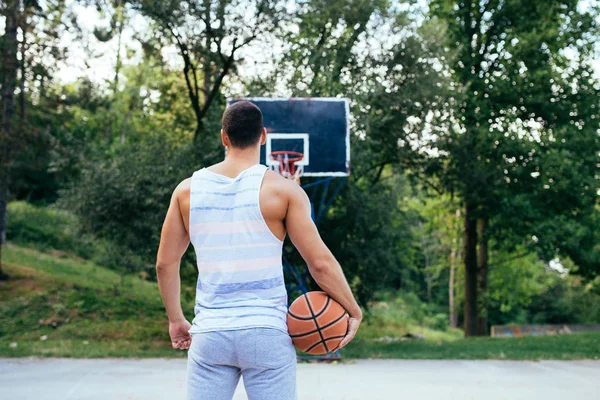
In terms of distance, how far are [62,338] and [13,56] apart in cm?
671

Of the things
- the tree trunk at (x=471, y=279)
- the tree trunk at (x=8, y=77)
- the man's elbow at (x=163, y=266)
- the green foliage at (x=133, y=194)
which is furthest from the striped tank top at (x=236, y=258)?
the tree trunk at (x=471, y=279)

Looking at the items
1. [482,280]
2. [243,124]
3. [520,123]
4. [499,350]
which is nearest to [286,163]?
[499,350]

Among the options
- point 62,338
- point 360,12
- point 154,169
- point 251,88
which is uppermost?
point 360,12

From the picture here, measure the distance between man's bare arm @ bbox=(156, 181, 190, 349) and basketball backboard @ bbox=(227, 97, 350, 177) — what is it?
9.14 meters

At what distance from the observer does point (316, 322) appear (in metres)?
2.99

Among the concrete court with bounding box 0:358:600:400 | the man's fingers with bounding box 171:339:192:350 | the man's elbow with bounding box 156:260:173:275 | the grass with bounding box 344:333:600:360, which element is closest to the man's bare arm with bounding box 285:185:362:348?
the man's elbow with bounding box 156:260:173:275

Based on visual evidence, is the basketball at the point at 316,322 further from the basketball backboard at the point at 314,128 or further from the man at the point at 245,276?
the basketball backboard at the point at 314,128

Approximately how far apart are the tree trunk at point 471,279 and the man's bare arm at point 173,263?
19.6 m

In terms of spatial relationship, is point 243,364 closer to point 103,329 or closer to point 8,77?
point 103,329

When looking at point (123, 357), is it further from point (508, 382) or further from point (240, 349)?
point (240, 349)

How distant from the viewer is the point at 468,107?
20.2 metres

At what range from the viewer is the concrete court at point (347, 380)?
8086 mm

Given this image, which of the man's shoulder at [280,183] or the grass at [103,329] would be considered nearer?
the man's shoulder at [280,183]

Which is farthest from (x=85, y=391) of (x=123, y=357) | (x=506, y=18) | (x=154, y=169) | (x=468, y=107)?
Result: (x=506, y=18)
